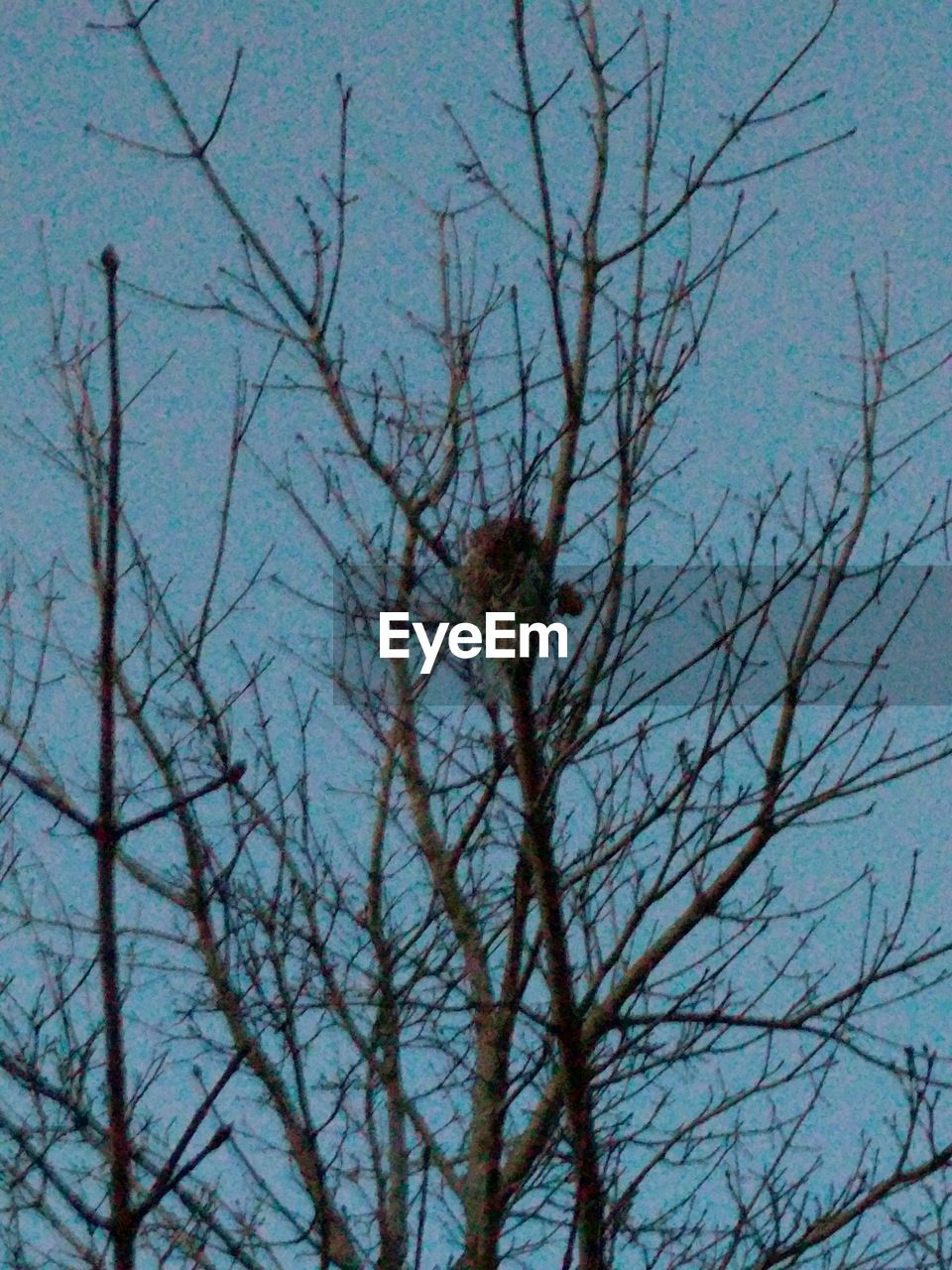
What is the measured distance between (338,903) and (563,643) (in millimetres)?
1508

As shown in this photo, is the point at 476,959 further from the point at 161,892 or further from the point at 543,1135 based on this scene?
the point at 161,892

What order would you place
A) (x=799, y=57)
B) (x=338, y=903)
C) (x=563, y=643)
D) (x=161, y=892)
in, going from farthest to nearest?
(x=161, y=892) < (x=338, y=903) < (x=799, y=57) < (x=563, y=643)

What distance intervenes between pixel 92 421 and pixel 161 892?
2182mm

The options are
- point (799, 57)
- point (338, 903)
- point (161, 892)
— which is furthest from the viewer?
point (161, 892)

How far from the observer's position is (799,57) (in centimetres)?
443

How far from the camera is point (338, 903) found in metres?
5.26

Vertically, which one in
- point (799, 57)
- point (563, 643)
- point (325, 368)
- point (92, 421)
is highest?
point (799, 57)

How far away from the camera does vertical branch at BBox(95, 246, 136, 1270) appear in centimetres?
173

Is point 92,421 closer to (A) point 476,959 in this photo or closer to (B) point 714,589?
(B) point 714,589

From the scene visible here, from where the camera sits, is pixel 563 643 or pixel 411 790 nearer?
pixel 563 643

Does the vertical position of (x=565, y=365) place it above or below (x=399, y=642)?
above

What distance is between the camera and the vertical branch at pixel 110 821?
1.73 meters

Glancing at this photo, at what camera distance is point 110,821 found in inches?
69.7

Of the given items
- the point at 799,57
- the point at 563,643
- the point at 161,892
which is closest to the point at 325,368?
the point at 563,643
